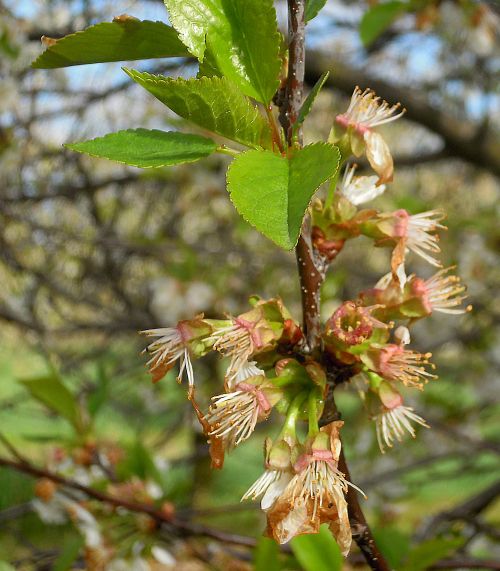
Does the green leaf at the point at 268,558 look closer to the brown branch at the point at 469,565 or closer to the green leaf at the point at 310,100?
the brown branch at the point at 469,565

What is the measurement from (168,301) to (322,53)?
0.98 metres

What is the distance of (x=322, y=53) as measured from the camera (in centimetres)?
238

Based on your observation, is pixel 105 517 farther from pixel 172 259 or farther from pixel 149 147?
pixel 172 259

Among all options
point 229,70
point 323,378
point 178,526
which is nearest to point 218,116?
point 229,70

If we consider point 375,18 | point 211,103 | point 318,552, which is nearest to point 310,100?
point 211,103

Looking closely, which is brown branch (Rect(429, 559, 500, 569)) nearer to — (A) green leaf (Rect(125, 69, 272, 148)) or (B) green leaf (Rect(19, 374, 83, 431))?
(A) green leaf (Rect(125, 69, 272, 148))

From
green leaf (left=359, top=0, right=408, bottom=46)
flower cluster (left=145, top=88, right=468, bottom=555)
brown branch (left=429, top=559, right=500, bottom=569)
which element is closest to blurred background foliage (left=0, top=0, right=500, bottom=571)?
green leaf (left=359, top=0, right=408, bottom=46)

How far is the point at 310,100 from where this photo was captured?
0.56m

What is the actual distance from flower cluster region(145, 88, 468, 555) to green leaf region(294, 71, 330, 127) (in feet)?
0.30

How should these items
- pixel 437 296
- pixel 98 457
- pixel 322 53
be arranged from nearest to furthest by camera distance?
pixel 437 296 → pixel 98 457 → pixel 322 53

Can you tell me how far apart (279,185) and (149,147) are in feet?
0.43

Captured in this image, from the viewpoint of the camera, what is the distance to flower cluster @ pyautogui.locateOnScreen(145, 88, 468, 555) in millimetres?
582

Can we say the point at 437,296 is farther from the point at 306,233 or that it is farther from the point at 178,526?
the point at 178,526

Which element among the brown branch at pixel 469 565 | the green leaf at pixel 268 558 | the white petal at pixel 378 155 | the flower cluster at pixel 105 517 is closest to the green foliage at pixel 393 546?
the brown branch at pixel 469 565
